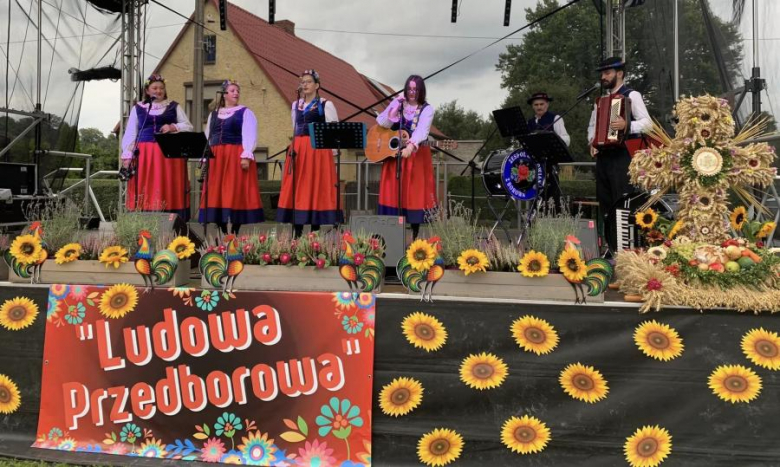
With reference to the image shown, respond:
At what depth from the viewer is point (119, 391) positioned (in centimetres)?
248

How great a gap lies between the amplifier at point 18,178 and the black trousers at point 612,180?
577 cm

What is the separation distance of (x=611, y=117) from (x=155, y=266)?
3265 millimetres

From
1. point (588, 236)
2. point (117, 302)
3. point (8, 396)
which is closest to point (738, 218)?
point (588, 236)

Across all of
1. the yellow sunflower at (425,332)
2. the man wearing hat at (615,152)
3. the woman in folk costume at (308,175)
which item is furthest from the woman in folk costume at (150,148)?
the man wearing hat at (615,152)

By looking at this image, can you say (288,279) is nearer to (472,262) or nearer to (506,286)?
(472,262)

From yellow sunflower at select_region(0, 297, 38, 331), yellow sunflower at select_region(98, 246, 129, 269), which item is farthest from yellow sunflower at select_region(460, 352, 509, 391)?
yellow sunflower at select_region(0, 297, 38, 331)

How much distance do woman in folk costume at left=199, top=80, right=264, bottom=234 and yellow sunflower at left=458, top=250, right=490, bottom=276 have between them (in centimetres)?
257

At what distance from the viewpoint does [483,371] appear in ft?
7.63

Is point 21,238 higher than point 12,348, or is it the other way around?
point 21,238

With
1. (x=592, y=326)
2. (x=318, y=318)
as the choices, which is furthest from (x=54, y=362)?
(x=592, y=326)

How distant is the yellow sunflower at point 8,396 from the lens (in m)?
2.57

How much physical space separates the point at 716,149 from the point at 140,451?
3.00m

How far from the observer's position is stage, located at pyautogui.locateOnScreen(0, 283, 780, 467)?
87.1 inches

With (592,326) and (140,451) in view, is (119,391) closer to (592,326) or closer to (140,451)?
(140,451)
